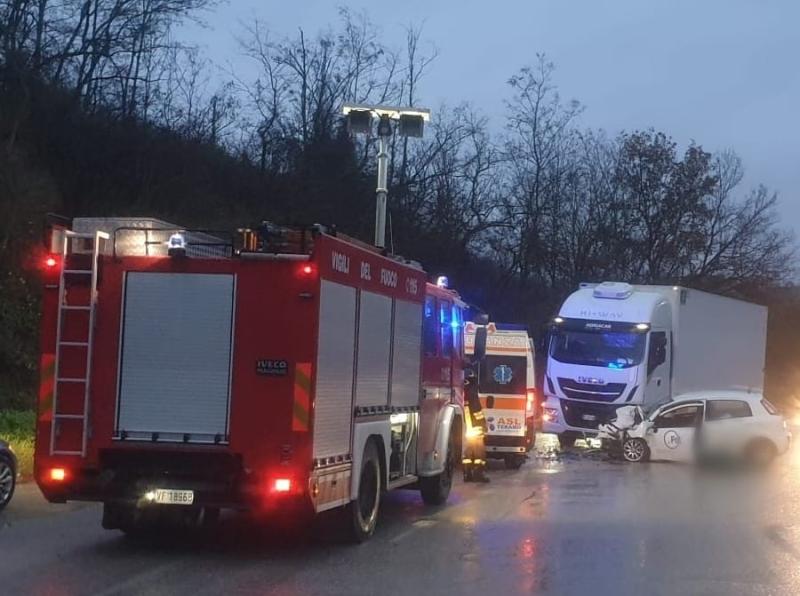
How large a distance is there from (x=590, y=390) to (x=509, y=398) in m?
5.53

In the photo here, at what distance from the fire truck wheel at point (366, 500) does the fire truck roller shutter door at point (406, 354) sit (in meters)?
0.86

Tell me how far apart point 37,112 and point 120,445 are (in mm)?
21896

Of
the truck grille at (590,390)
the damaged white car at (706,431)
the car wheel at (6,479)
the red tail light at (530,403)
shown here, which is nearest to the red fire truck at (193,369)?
the car wheel at (6,479)

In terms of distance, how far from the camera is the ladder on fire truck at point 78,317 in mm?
9672

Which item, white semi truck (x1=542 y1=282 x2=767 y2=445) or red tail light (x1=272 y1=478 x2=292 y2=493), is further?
white semi truck (x1=542 y1=282 x2=767 y2=445)

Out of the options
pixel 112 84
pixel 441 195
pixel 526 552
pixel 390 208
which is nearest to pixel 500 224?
pixel 441 195

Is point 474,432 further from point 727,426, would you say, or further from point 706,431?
point 727,426

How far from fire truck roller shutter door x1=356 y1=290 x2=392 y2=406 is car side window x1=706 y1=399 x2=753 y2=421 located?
12.8 m

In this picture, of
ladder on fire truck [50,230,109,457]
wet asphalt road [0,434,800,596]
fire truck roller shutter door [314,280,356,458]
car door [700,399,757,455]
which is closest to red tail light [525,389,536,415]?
car door [700,399,757,455]

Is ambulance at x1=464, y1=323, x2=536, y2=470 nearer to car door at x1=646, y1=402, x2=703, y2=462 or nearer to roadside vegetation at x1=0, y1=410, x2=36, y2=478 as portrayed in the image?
car door at x1=646, y1=402, x2=703, y2=462

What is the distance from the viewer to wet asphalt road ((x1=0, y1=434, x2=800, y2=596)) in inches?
352

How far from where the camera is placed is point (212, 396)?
9617 mm

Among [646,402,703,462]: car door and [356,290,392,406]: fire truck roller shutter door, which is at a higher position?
[356,290,392,406]: fire truck roller shutter door

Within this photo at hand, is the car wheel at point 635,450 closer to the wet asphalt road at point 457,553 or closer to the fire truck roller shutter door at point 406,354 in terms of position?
the wet asphalt road at point 457,553
